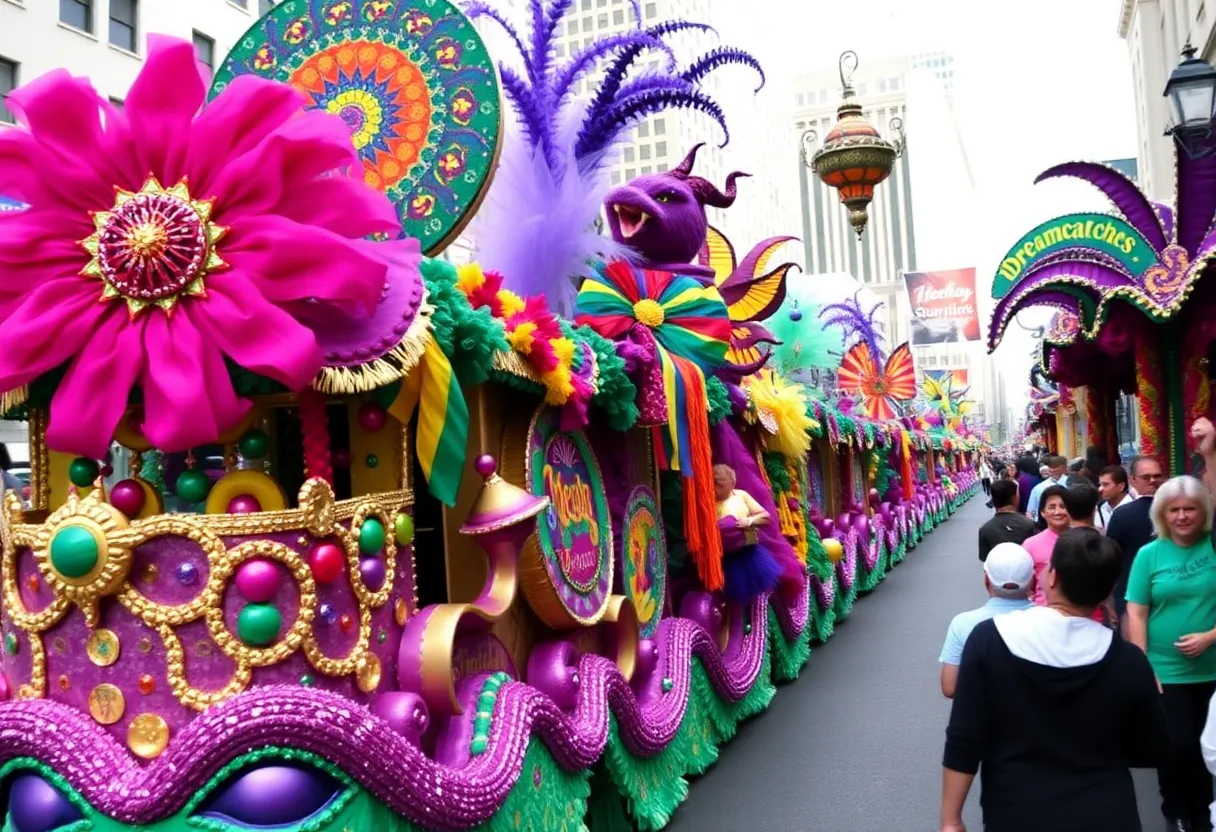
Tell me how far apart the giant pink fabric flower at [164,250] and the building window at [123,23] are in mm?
21908

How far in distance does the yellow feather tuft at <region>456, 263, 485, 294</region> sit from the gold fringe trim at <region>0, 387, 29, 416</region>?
141 cm

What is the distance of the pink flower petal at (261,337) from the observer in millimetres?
2779

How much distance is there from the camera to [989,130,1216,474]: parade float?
7.60 m

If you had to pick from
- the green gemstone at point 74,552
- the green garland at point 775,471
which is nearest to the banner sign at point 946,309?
the green garland at point 775,471

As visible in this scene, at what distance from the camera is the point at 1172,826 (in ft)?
14.5

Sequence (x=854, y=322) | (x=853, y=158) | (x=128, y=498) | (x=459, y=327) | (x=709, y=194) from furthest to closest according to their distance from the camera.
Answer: (x=854, y=322)
(x=853, y=158)
(x=709, y=194)
(x=459, y=327)
(x=128, y=498)

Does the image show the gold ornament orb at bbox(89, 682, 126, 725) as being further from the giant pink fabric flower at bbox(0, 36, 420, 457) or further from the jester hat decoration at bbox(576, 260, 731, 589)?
the jester hat decoration at bbox(576, 260, 731, 589)

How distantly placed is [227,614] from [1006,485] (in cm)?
593

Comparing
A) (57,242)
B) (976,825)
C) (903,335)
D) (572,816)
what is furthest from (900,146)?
(903,335)

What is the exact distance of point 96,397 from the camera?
2.83 meters

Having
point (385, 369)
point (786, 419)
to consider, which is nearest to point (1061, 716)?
point (385, 369)

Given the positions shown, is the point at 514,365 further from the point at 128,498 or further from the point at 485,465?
the point at 128,498

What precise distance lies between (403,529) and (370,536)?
0.22 meters

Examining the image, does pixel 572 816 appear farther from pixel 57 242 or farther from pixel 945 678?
pixel 57 242
